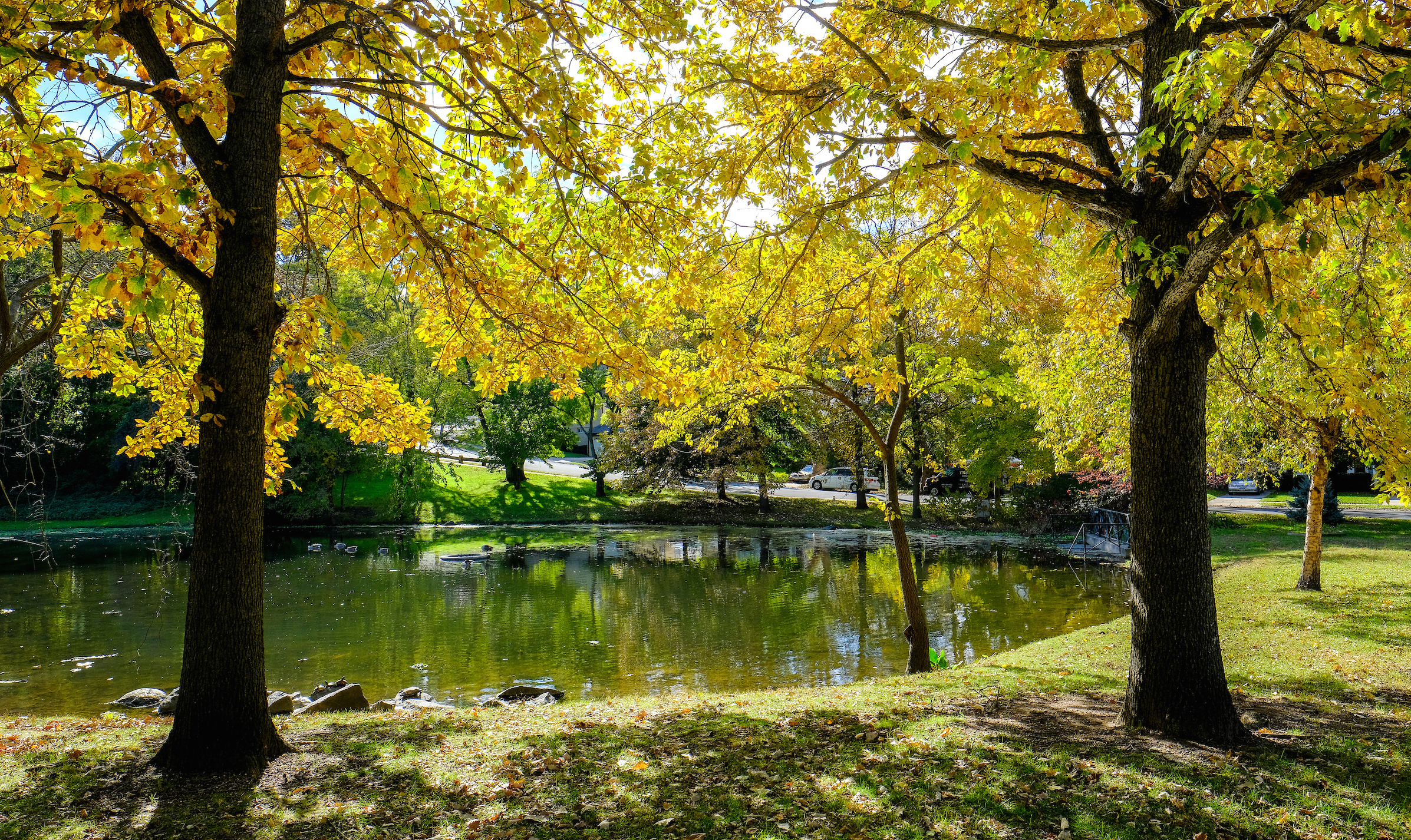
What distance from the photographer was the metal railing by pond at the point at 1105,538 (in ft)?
78.3

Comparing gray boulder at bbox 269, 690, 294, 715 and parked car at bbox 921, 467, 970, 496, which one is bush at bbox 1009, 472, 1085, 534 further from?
gray boulder at bbox 269, 690, 294, 715

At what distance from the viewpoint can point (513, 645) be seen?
555 inches

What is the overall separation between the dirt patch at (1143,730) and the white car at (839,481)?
3581 cm

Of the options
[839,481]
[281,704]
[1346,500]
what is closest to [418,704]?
[281,704]

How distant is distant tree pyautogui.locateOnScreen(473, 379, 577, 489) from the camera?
37.6 metres

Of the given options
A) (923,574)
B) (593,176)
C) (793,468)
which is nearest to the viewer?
(593,176)

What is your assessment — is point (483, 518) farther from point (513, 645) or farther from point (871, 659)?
point (871, 659)

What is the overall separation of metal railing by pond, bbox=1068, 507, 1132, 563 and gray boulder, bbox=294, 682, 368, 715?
19.7 meters

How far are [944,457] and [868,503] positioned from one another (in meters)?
5.43

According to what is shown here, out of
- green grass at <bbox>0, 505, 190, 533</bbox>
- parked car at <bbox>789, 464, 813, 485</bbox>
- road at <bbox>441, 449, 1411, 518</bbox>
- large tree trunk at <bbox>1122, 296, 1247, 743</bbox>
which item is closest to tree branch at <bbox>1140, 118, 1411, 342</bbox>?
large tree trunk at <bbox>1122, 296, 1247, 743</bbox>

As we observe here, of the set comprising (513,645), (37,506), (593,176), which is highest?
(593,176)

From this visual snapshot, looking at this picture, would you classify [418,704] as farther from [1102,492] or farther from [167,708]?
[1102,492]

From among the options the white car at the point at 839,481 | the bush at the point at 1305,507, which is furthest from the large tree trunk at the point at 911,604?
the white car at the point at 839,481

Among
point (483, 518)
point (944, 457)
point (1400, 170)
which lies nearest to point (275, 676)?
point (1400, 170)
